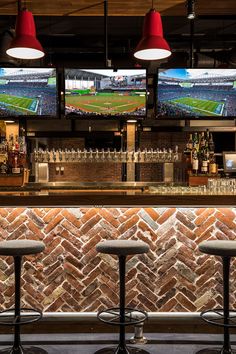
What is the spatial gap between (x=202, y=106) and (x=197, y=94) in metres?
0.17

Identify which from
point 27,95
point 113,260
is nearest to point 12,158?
point 27,95

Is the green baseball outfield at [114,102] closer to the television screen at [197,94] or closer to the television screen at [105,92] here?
the television screen at [105,92]

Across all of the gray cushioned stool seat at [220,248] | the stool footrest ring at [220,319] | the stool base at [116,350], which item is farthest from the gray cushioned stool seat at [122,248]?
the stool base at [116,350]

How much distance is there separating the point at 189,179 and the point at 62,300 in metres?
2.58

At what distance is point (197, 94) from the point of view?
5.89m

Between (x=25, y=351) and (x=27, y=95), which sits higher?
(x=27, y=95)

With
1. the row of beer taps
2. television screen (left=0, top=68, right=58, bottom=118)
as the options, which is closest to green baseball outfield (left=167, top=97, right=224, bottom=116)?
the row of beer taps

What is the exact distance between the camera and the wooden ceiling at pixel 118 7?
15.6 feet

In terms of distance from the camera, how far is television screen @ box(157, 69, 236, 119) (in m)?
5.82

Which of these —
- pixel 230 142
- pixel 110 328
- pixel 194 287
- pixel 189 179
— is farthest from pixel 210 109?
pixel 230 142

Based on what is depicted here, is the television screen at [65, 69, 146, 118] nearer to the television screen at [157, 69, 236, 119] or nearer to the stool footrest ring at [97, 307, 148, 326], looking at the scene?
the television screen at [157, 69, 236, 119]

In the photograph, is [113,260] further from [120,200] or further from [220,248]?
[220,248]

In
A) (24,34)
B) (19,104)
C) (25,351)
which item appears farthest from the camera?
(19,104)

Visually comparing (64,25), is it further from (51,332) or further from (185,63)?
(51,332)
